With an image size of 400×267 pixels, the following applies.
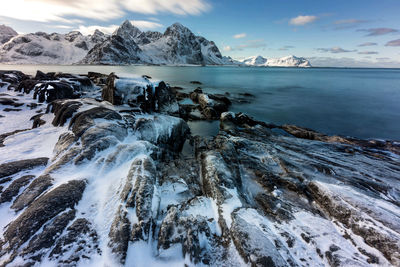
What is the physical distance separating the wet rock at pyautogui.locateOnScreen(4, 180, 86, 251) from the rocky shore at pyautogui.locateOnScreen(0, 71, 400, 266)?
4cm

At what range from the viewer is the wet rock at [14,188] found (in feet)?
21.7

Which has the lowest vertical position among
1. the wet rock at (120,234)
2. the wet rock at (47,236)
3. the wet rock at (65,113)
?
the wet rock at (120,234)

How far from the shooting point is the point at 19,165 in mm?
8156

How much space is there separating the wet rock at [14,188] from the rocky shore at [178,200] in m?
0.06

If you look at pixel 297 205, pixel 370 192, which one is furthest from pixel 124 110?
pixel 370 192

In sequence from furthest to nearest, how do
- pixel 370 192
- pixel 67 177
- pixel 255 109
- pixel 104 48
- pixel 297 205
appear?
pixel 104 48 < pixel 255 109 < pixel 370 192 < pixel 297 205 < pixel 67 177

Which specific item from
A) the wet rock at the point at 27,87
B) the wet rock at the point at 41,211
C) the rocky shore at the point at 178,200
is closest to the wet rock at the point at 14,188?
the rocky shore at the point at 178,200

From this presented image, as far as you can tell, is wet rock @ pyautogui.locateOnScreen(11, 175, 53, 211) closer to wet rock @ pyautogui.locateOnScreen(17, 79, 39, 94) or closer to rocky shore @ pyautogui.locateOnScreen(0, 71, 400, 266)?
rocky shore @ pyautogui.locateOnScreen(0, 71, 400, 266)

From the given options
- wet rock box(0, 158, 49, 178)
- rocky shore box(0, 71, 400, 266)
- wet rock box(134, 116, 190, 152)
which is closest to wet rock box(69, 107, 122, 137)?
rocky shore box(0, 71, 400, 266)

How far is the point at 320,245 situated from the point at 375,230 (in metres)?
2.48

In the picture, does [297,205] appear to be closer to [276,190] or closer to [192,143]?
[276,190]

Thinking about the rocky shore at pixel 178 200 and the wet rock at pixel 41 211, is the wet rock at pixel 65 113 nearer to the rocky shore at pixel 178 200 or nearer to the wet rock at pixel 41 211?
the rocky shore at pixel 178 200

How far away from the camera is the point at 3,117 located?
1605 centimetres

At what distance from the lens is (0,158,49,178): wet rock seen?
25.3 feet
